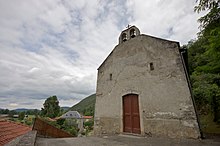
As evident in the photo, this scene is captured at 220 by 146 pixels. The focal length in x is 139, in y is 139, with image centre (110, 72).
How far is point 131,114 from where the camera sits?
753cm

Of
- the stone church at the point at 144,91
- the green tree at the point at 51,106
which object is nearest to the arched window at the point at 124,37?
the stone church at the point at 144,91

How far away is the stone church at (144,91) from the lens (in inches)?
232

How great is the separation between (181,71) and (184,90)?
0.86 m

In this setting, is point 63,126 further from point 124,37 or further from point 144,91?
point 144,91

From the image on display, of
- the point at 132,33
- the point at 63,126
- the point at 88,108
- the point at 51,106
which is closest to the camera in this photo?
the point at 132,33

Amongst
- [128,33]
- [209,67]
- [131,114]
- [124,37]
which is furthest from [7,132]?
[209,67]

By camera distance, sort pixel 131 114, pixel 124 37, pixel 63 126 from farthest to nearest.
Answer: pixel 63 126
pixel 124 37
pixel 131 114

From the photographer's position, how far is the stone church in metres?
5.90

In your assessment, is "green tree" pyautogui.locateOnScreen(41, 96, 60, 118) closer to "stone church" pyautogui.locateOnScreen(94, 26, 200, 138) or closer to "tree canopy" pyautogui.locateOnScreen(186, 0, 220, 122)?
"stone church" pyautogui.locateOnScreen(94, 26, 200, 138)

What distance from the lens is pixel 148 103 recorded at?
684 cm

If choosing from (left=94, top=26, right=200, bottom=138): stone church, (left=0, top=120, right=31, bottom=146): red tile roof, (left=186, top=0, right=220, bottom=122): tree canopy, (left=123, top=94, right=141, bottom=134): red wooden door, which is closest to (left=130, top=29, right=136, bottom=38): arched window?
(left=94, top=26, right=200, bottom=138): stone church

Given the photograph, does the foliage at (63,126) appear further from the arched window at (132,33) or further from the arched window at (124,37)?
the arched window at (132,33)

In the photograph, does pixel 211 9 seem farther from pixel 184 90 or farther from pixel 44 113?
pixel 44 113

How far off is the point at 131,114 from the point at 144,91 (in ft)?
4.88
